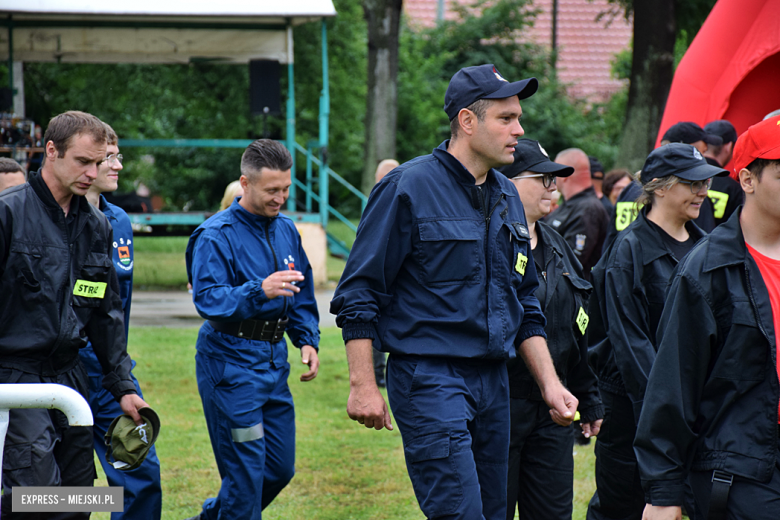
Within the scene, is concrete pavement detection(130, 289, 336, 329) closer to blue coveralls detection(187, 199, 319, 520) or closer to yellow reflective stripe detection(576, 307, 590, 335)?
blue coveralls detection(187, 199, 319, 520)

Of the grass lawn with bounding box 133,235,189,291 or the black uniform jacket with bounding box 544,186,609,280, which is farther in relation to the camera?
the grass lawn with bounding box 133,235,189,291

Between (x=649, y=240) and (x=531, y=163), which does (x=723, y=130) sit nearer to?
(x=649, y=240)

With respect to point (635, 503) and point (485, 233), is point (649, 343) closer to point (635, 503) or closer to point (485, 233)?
point (635, 503)

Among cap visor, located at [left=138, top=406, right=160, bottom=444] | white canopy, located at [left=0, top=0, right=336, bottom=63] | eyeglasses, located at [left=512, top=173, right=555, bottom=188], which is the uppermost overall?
white canopy, located at [left=0, top=0, right=336, bottom=63]

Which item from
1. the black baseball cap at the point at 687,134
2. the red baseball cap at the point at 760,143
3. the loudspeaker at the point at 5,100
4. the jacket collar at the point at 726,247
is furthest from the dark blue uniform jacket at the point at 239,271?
the loudspeaker at the point at 5,100

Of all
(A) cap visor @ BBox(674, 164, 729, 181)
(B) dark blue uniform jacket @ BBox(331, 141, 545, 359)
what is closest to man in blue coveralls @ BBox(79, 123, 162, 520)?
(B) dark blue uniform jacket @ BBox(331, 141, 545, 359)

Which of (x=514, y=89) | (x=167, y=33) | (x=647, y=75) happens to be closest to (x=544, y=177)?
(x=514, y=89)

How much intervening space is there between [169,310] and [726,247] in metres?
11.3

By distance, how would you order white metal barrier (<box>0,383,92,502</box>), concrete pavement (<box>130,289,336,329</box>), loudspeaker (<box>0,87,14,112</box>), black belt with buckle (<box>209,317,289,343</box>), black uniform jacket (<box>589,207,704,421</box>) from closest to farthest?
white metal barrier (<box>0,383,92,502</box>) < black uniform jacket (<box>589,207,704,421</box>) < black belt with buckle (<box>209,317,289,343</box>) < concrete pavement (<box>130,289,336,329</box>) < loudspeaker (<box>0,87,14,112</box>)

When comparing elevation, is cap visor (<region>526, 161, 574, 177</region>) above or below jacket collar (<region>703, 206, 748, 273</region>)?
above

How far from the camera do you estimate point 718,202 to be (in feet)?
19.0

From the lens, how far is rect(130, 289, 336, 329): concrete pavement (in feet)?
39.3

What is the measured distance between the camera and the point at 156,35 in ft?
50.0

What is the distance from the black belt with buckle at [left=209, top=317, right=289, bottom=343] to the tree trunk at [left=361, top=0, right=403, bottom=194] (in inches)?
484
